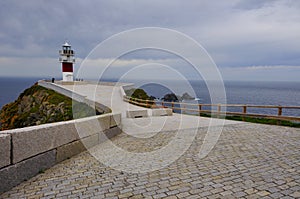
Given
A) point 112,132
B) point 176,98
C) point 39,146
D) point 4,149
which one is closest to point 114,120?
point 112,132

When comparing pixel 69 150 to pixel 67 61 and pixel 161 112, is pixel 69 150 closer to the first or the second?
pixel 161 112

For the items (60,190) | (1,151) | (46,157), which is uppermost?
(1,151)

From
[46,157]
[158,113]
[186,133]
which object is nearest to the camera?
[46,157]

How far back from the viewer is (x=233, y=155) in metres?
5.46

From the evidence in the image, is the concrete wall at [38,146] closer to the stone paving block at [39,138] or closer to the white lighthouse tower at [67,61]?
the stone paving block at [39,138]

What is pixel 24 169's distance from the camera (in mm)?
4117

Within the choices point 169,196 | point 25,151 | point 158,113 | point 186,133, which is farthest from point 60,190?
point 158,113

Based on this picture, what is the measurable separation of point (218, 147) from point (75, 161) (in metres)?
3.63

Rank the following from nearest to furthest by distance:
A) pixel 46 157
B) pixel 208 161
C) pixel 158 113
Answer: pixel 46 157
pixel 208 161
pixel 158 113

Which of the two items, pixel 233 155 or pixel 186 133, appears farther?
pixel 186 133

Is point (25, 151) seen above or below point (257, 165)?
above

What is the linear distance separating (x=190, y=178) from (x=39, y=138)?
2898 mm

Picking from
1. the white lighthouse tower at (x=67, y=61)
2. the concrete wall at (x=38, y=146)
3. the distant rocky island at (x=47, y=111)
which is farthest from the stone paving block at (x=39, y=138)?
the white lighthouse tower at (x=67, y=61)

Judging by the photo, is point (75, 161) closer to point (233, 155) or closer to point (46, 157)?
point (46, 157)
